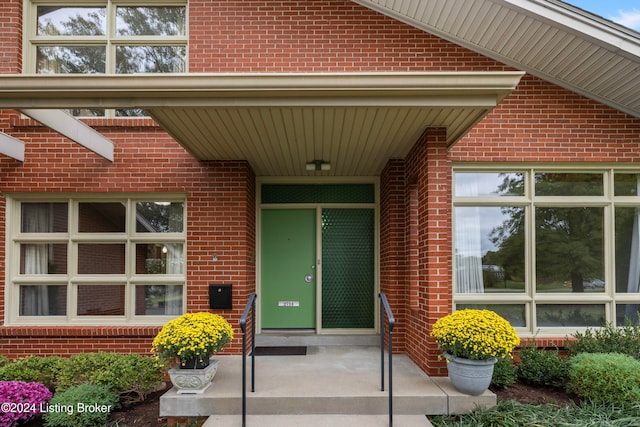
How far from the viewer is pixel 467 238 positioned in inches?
236

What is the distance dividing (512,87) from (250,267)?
417 centimetres

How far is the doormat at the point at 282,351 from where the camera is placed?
19.9 ft

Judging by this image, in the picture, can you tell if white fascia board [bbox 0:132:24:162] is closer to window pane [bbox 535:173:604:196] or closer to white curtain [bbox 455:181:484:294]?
white curtain [bbox 455:181:484:294]

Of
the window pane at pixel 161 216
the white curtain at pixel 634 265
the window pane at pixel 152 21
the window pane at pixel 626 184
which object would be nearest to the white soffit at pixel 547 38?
the window pane at pixel 626 184

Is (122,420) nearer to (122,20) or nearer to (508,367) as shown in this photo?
(508,367)

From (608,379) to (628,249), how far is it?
7.52ft

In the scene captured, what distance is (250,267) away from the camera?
6.52m

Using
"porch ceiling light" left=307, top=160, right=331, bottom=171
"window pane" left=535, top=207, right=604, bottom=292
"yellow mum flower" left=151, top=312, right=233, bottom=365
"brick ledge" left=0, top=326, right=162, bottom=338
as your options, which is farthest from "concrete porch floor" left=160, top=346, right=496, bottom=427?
"porch ceiling light" left=307, top=160, right=331, bottom=171

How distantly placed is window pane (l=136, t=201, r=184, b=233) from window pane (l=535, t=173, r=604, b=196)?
4878 millimetres

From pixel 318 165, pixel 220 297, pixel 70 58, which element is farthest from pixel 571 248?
pixel 70 58

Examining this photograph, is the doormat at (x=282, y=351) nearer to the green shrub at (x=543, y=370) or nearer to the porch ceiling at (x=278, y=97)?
Answer: the green shrub at (x=543, y=370)

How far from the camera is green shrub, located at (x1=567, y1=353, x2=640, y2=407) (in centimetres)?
436

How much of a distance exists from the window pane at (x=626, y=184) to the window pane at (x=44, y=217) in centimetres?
745

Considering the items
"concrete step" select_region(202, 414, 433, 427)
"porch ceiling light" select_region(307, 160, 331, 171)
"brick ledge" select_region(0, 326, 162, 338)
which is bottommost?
"concrete step" select_region(202, 414, 433, 427)
